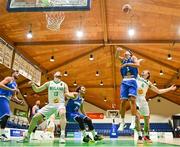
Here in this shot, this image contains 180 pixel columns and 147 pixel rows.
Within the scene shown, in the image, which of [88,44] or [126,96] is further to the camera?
[88,44]

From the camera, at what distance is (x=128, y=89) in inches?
286

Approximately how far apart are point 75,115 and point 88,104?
30555 millimetres

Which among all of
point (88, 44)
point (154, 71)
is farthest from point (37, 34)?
point (154, 71)

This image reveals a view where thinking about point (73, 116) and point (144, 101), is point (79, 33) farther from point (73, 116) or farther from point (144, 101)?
point (144, 101)

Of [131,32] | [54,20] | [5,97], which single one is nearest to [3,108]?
[5,97]

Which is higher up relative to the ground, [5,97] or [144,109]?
[5,97]

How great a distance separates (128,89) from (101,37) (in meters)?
11.5

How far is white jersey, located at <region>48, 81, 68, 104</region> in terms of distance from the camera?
25.9ft

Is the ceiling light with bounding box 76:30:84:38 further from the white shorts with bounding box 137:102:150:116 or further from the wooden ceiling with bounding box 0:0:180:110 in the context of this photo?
the white shorts with bounding box 137:102:150:116

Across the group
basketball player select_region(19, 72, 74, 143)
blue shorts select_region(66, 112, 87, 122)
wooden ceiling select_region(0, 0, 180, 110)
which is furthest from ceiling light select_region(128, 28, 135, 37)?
basketball player select_region(19, 72, 74, 143)

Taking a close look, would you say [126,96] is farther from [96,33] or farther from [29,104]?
[29,104]

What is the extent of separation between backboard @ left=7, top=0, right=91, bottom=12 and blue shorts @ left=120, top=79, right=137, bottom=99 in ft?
11.8

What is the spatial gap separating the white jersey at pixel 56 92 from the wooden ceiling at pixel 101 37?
6998 mm

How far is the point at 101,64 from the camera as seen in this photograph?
25.2 metres
